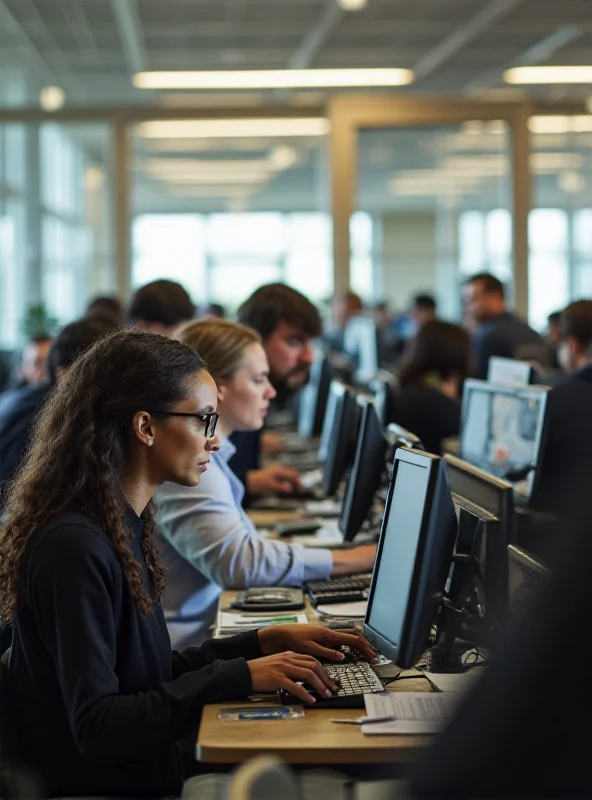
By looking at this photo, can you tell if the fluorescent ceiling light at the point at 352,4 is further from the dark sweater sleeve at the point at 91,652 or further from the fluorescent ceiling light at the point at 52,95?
the dark sweater sleeve at the point at 91,652

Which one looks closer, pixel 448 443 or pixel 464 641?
pixel 464 641

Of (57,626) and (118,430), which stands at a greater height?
(118,430)

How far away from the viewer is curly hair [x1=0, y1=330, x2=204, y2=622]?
6.28 ft

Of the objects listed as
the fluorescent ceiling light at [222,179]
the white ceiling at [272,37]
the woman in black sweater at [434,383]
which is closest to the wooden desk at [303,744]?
the woman in black sweater at [434,383]

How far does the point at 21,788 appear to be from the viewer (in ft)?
5.97

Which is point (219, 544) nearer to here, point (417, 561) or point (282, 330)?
point (417, 561)

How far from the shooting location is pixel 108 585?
1.86 metres

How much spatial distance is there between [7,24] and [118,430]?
8434mm

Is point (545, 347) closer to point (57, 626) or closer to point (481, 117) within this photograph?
point (481, 117)

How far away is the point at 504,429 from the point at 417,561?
2445 mm

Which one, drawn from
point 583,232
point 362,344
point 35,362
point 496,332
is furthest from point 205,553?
point 583,232

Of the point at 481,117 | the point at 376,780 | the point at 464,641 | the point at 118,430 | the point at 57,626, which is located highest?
the point at 481,117

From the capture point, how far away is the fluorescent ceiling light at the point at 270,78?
11.2 meters

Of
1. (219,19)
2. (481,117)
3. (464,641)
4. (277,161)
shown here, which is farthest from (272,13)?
(464,641)
